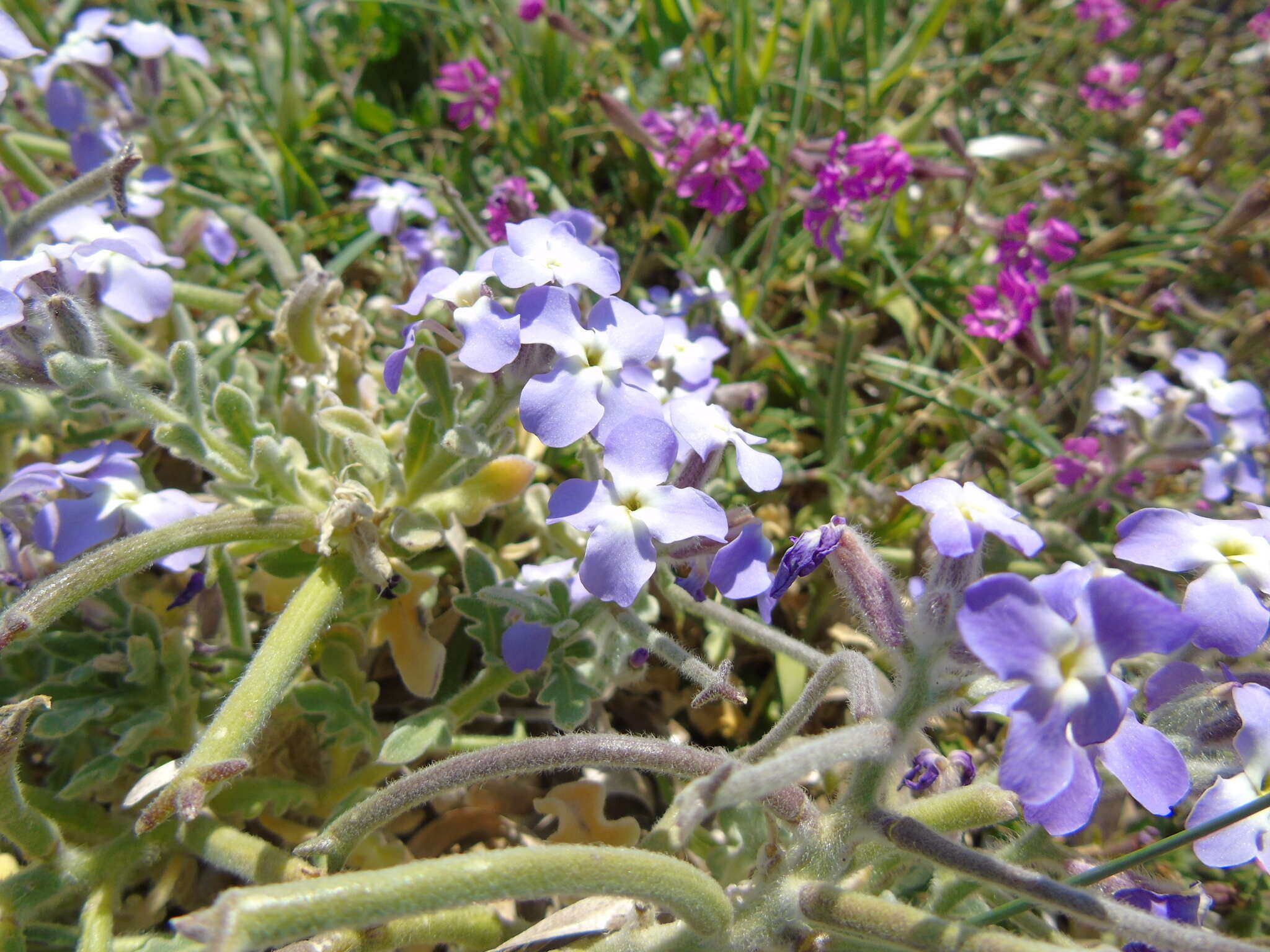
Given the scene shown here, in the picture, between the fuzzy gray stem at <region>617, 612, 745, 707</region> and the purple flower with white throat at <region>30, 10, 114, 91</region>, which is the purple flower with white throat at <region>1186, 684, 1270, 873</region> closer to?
the fuzzy gray stem at <region>617, 612, 745, 707</region>

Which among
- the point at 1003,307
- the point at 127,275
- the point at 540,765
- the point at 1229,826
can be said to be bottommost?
the point at 1229,826

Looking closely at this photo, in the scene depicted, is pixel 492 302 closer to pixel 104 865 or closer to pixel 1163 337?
pixel 104 865

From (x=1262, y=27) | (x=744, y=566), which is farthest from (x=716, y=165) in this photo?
(x=1262, y=27)

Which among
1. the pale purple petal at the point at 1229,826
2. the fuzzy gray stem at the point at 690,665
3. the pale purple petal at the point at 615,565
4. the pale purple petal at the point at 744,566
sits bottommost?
the pale purple petal at the point at 1229,826

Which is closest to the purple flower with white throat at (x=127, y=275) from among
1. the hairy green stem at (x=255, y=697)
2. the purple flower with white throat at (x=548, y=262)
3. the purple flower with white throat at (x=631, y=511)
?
the hairy green stem at (x=255, y=697)

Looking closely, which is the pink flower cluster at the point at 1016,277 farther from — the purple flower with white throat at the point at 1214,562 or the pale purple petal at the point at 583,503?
the pale purple petal at the point at 583,503

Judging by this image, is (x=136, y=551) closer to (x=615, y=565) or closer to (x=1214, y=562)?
(x=615, y=565)
